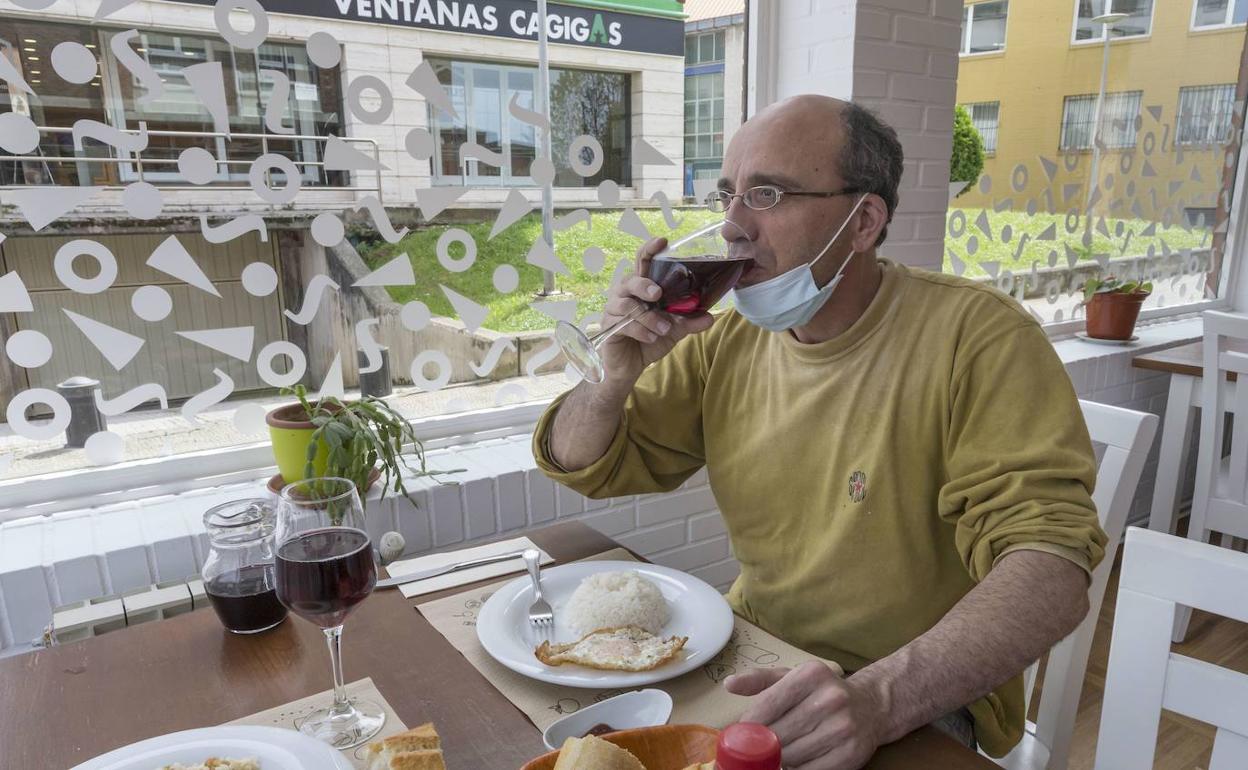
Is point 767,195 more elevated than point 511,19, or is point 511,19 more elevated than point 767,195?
point 511,19

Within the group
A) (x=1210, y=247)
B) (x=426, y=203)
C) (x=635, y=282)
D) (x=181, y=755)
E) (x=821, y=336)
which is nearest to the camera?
(x=181, y=755)

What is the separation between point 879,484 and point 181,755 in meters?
0.91

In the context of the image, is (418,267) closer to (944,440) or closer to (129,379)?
(129,379)

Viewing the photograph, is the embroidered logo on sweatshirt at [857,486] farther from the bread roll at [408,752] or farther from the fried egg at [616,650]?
the bread roll at [408,752]

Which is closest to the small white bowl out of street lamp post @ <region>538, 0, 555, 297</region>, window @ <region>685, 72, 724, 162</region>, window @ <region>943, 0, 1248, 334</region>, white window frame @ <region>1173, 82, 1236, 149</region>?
street lamp post @ <region>538, 0, 555, 297</region>

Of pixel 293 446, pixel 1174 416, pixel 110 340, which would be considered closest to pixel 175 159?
pixel 110 340

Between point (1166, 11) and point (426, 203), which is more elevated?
point (1166, 11)

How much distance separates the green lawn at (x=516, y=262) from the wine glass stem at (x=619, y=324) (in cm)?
70

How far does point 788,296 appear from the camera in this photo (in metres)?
1.22

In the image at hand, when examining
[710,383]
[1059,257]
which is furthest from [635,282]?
[1059,257]

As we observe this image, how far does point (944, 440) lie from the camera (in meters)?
1.16

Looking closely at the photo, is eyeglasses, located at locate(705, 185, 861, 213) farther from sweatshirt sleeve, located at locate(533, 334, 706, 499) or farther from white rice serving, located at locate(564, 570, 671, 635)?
white rice serving, located at locate(564, 570, 671, 635)

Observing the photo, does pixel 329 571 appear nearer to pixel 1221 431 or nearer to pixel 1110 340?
pixel 1221 431

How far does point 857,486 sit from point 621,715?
0.57 metres
